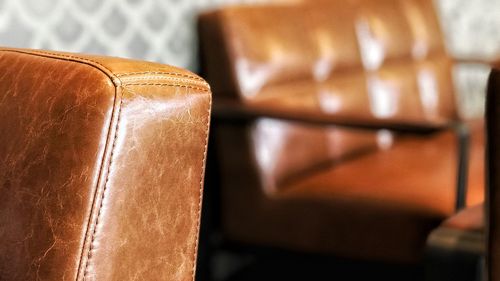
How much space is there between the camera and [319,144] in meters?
2.06

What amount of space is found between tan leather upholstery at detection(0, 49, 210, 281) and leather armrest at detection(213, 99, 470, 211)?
0.83m

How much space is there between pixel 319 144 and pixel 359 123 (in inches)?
16.6

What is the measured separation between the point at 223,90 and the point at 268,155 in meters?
0.21

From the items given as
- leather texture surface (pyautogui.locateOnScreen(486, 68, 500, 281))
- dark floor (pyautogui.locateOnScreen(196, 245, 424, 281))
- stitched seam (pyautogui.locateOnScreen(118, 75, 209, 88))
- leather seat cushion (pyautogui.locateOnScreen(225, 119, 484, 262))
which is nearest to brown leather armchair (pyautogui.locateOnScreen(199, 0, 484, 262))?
leather seat cushion (pyautogui.locateOnScreen(225, 119, 484, 262))

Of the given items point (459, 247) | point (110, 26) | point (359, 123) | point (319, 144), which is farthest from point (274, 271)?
point (459, 247)

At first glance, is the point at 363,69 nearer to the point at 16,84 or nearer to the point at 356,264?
the point at 356,264

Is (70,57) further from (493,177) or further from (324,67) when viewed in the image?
(324,67)

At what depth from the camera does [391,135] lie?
242cm

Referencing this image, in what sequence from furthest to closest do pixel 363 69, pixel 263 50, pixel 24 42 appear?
1. pixel 363 69
2. pixel 263 50
3. pixel 24 42

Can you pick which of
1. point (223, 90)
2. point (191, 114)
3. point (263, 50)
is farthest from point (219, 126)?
point (191, 114)

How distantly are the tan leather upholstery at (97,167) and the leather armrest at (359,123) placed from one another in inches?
32.6

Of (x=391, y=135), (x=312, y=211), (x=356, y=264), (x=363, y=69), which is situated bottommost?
(x=356, y=264)

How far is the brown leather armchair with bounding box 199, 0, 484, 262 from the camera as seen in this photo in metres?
1.73

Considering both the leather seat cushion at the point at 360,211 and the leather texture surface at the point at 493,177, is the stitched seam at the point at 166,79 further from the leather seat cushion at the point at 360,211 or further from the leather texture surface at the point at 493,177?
the leather seat cushion at the point at 360,211
